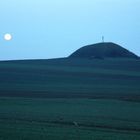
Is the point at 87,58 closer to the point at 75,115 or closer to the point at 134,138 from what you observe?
the point at 75,115

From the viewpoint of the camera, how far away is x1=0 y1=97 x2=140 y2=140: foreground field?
70.3 ft

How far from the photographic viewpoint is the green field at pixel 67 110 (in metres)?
22.5

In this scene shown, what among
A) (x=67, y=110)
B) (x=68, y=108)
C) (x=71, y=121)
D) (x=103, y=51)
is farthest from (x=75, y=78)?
(x=71, y=121)

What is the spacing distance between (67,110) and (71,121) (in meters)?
6.68

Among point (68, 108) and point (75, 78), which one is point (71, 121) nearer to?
point (68, 108)

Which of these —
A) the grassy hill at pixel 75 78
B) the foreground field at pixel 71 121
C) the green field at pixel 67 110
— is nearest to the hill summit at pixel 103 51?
the grassy hill at pixel 75 78

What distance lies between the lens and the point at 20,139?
19328 millimetres

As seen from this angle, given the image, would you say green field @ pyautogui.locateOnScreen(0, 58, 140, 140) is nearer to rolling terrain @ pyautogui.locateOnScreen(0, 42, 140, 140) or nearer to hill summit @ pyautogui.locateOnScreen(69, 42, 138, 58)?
rolling terrain @ pyautogui.locateOnScreen(0, 42, 140, 140)

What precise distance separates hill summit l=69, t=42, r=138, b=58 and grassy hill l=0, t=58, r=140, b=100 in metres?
13.9

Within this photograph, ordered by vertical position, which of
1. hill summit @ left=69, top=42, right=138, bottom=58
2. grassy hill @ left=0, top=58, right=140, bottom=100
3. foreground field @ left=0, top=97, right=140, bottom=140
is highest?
foreground field @ left=0, top=97, right=140, bottom=140

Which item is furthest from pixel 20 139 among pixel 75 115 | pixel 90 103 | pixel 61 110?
pixel 90 103

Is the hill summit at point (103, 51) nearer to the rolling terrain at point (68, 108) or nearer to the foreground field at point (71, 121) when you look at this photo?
the rolling terrain at point (68, 108)

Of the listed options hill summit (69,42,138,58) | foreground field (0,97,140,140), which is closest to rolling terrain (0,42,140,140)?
foreground field (0,97,140,140)

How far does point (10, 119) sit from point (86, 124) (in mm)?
3775
